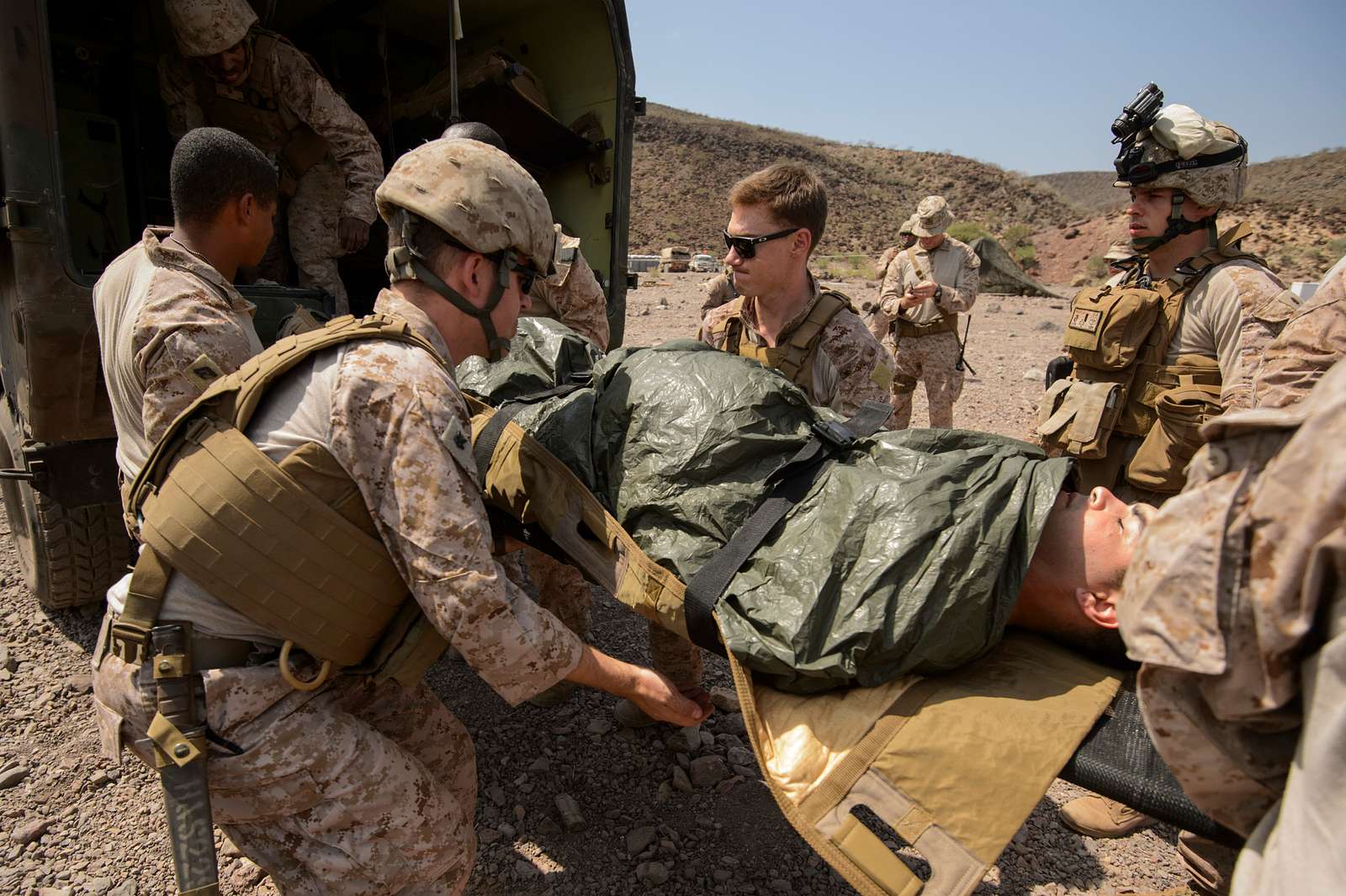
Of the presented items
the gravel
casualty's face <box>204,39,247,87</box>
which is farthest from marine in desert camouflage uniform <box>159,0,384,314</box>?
the gravel

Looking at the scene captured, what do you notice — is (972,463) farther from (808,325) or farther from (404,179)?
(404,179)

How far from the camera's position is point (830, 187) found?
137 ft

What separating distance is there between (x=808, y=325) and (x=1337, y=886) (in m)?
2.23

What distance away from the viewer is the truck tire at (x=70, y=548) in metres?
3.22

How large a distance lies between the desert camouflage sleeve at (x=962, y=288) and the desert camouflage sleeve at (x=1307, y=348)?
3975 mm

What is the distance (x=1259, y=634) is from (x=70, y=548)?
4.03m

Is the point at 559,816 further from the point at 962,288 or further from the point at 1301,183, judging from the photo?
the point at 1301,183

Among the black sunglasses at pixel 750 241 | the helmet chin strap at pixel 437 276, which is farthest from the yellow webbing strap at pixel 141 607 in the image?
the black sunglasses at pixel 750 241

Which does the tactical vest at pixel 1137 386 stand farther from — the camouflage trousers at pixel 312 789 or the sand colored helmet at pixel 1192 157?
the camouflage trousers at pixel 312 789

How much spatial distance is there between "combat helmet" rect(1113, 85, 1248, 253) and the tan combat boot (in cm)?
202

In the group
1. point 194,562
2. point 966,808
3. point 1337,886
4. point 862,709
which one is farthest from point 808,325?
point 1337,886

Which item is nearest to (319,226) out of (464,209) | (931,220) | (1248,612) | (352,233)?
(352,233)

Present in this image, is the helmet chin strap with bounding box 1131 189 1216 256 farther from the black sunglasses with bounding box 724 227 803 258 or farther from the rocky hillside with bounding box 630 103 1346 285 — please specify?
the rocky hillside with bounding box 630 103 1346 285

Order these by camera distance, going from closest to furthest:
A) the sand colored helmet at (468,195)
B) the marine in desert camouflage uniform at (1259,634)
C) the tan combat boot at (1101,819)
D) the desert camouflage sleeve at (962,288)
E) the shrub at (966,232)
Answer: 1. the marine in desert camouflage uniform at (1259,634)
2. the sand colored helmet at (468,195)
3. the tan combat boot at (1101,819)
4. the desert camouflage sleeve at (962,288)
5. the shrub at (966,232)
